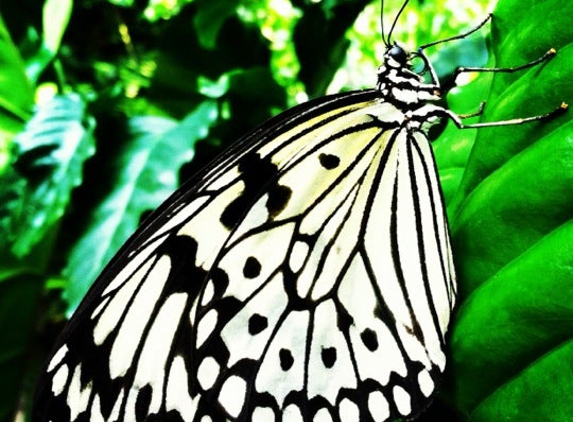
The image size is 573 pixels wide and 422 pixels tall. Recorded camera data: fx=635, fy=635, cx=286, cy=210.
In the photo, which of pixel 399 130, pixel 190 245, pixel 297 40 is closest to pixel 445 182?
pixel 399 130

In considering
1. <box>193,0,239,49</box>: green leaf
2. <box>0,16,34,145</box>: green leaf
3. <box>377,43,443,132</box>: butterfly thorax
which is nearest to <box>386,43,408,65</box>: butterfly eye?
<box>377,43,443,132</box>: butterfly thorax

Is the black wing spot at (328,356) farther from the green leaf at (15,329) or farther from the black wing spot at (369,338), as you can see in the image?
the green leaf at (15,329)

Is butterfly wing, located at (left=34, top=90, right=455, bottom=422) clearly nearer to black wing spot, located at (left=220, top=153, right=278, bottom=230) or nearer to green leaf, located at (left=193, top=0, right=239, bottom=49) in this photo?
black wing spot, located at (left=220, top=153, right=278, bottom=230)

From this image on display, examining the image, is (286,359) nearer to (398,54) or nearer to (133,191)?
(398,54)

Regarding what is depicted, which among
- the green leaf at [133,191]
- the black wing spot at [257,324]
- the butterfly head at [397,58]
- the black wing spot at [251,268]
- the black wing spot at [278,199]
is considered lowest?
the black wing spot at [257,324]

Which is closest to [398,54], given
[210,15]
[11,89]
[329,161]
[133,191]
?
[329,161]

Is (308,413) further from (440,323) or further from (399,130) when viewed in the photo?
(399,130)

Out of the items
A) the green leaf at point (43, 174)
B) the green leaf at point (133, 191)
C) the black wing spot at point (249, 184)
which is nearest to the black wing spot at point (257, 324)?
the black wing spot at point (249, 184)
